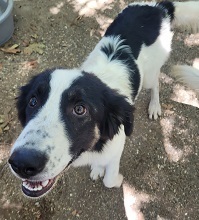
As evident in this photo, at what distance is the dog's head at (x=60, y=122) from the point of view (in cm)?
212

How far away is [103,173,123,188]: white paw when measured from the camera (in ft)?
11.9

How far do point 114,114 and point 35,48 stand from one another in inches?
108

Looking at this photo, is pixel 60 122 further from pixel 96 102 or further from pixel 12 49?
pixel 12 49

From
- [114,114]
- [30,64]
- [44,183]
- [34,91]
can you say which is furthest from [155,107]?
[44,183]

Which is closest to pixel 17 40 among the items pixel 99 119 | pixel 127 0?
pixel 127 0

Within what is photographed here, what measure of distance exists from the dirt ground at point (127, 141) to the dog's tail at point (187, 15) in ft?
3.39

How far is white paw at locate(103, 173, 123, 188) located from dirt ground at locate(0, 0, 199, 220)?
4.1 inches

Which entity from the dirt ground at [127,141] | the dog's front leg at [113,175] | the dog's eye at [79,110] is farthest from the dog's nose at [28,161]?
the dirt ground at [127,141]

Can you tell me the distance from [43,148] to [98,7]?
4.07 meters

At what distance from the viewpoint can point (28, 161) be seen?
2.05m

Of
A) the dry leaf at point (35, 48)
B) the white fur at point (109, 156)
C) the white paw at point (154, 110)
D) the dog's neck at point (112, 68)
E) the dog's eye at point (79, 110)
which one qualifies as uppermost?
the dog's eye at point (79, 110)

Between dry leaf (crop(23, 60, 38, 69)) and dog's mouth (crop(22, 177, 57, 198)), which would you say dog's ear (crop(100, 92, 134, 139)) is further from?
dry leaf (crop(23, 60, 38, 69))

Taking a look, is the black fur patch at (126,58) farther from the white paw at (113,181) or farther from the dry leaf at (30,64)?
the dry leaf at (30,64)

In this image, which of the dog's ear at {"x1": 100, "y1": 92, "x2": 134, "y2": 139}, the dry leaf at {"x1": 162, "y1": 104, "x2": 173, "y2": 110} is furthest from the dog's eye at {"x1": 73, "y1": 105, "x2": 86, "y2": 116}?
the dry leaf at {"x1": 162, "y1": 104, "x2": 173, "y2": 110}
